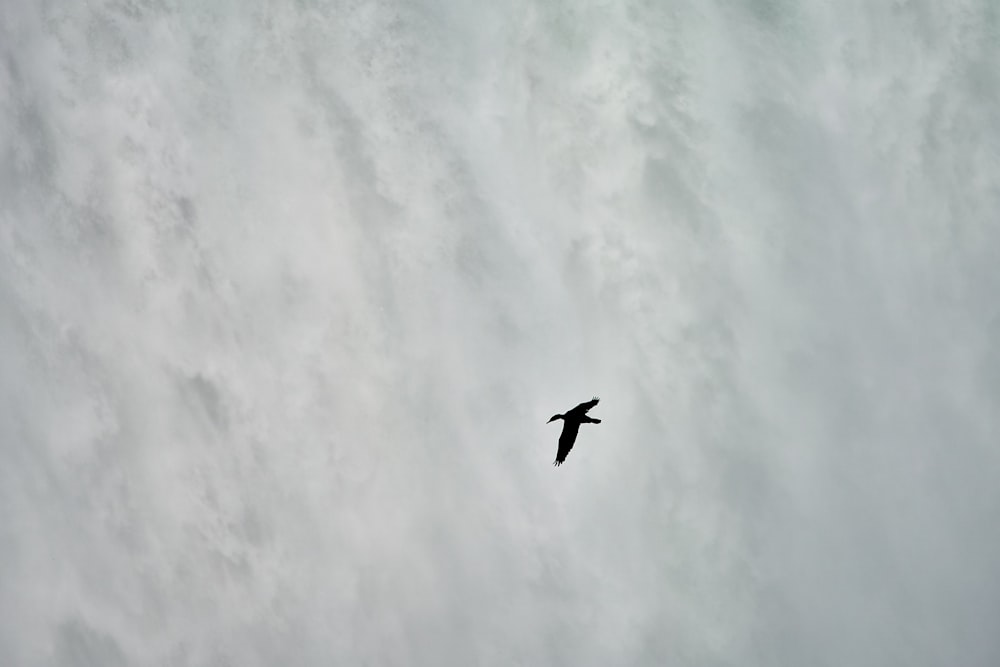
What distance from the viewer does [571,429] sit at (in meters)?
29.8
